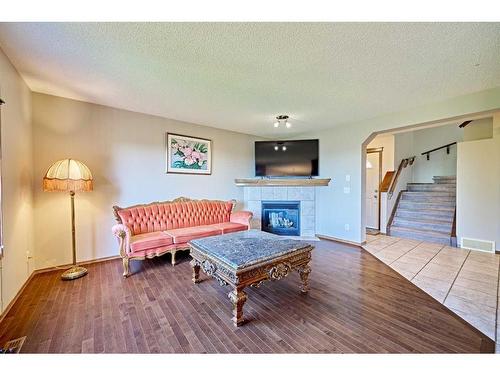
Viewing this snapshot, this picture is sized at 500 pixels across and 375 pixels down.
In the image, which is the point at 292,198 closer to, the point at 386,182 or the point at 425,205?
the point at 386,182

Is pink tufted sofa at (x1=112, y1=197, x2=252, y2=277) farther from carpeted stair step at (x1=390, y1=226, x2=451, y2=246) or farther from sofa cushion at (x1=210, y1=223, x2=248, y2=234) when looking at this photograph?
carpeted stair step at (x1=390, y1=226, x2=451, y2=246)

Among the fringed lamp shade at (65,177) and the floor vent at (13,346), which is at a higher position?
the fringed lamp shade at (65,177)

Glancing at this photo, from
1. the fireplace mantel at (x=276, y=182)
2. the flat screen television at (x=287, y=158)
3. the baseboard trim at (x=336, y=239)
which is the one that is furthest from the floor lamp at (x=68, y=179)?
Answer: the baseboard trim at (x=336, y=239)

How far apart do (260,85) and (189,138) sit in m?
2.06

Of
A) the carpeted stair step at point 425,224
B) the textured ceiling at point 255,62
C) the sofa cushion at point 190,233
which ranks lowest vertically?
the carpeted stair step at point 425,224

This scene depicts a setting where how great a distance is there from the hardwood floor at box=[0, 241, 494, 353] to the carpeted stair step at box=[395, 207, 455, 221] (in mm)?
3012

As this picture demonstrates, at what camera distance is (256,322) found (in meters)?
1.78

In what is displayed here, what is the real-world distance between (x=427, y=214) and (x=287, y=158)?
3498mm

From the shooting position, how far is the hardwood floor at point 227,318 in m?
1.50

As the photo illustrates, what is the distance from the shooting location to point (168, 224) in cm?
363

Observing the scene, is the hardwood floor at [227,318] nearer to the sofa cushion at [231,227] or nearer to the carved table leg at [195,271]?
the carved table leg at [195,271]

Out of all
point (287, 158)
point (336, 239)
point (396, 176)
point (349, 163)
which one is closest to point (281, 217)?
point (336, 239)

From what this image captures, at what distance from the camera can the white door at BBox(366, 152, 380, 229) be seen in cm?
536

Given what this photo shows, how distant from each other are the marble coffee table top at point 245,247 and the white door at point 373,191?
13.0 ft
